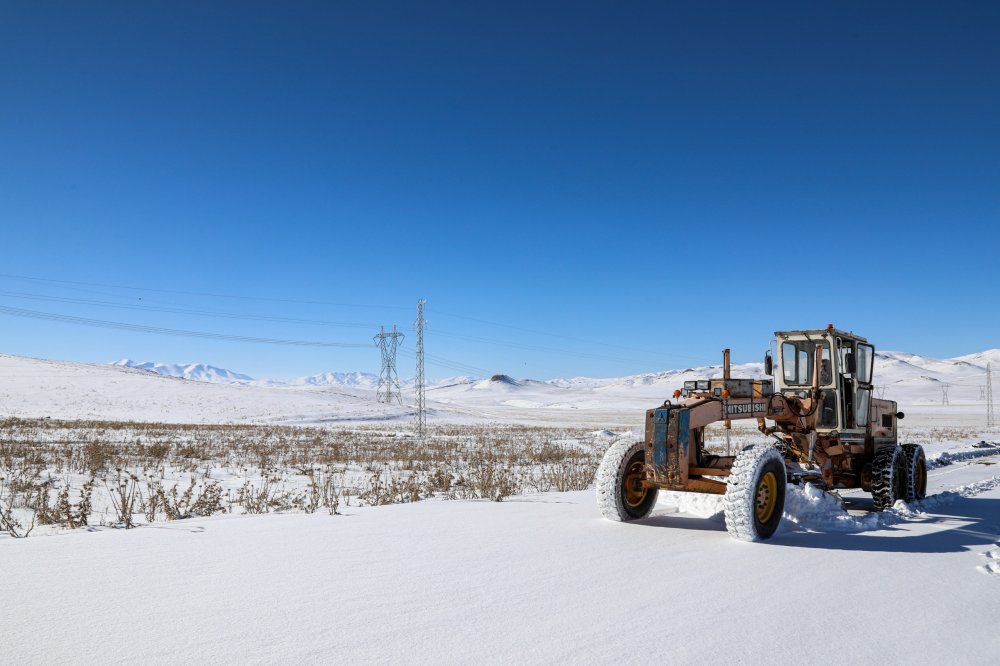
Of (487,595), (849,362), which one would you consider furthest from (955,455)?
(487,595)

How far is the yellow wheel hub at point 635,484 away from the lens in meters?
6.83

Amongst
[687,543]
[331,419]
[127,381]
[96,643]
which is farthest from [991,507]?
[127,381]

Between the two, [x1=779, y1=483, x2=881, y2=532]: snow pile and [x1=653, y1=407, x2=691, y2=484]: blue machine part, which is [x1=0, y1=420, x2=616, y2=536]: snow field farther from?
[x1=779, y1=483, x2=881, y2=532]: snow pile

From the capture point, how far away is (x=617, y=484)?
6.56 m

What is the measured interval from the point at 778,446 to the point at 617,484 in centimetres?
232

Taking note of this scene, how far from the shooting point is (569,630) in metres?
3.26

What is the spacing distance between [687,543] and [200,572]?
3851mm

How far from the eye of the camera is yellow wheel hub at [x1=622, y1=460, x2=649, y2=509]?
269 inches

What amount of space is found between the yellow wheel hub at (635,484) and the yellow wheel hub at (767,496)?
119cm

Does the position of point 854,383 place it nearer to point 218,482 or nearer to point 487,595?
point 487,595

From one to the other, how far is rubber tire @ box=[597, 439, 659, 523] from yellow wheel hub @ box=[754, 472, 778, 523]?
1.22 metres

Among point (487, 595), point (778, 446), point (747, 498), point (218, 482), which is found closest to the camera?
point (487, 595)

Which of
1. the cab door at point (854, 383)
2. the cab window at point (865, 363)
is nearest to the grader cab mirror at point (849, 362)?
the cab door at point (854, 383)

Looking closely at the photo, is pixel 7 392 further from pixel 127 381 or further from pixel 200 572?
pixel 200 572
